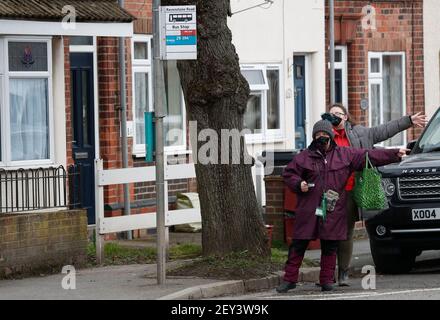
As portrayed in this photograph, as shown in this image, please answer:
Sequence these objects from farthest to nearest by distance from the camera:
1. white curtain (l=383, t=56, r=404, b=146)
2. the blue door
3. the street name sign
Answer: white curtain (l=383, t=56, r=404, b=146) < the blue door < the street name sign

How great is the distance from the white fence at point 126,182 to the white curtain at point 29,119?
4.49 feet

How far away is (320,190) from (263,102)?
1100cm

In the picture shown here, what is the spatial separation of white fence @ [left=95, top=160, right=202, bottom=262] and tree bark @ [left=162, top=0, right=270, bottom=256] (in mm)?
1582

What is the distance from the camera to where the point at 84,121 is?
2134 centimetres

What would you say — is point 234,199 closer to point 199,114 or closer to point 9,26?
point 199,114

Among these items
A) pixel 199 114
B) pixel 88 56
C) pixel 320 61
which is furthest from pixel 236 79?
pixel 320 61

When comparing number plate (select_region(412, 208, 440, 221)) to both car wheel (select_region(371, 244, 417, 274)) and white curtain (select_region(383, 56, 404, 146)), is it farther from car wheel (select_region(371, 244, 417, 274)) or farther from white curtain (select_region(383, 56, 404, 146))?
white curtain (select_region(383, 56, 404, 146))

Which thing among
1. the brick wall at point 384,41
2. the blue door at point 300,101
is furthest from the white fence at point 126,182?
the brick wall at point 384,41

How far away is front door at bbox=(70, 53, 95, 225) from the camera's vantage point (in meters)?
21.1

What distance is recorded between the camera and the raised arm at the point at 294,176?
14.4 m

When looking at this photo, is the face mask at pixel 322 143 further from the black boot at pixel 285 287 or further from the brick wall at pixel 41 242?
the brick wall at pixel 41 242

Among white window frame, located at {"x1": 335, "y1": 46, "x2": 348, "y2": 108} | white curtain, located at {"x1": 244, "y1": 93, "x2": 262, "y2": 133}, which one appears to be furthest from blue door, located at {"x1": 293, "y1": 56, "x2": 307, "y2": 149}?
white curtain, located at {"x1": 244, "y1": 93, "x2": 262, "y2": 133}

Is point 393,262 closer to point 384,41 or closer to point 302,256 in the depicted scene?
point 302,256

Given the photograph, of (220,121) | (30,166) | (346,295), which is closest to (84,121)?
(30,166)
